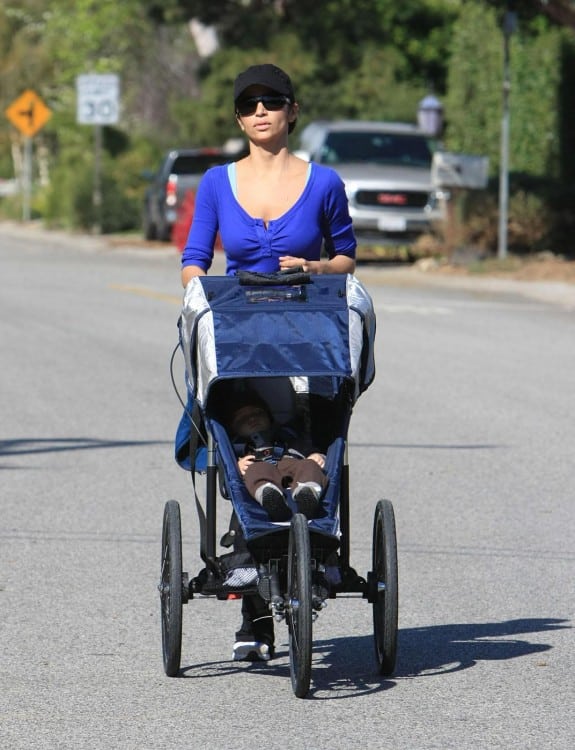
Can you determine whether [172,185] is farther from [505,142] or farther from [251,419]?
[251,419]

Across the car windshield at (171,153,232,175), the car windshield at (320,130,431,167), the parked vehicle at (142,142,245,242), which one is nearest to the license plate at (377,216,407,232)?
the car windshield at (320,130,431,167)

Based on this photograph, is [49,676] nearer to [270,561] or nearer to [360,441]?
[270,561]

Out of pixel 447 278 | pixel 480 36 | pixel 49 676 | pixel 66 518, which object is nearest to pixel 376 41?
pixel 480 36

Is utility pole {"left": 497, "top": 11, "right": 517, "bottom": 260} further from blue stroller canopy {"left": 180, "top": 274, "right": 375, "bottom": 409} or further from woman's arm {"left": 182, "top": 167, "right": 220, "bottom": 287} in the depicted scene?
blue stroller canopy {"left": 180, "top": 274, "right": 375, "bottom": 409}

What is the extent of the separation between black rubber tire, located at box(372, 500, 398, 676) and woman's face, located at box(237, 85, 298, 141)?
1293mm

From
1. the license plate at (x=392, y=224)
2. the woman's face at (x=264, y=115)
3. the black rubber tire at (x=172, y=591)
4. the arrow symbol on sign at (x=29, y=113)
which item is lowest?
the license plate at (x=392, y=224)

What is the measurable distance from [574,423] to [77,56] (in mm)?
46296

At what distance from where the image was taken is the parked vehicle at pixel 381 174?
28.4 m

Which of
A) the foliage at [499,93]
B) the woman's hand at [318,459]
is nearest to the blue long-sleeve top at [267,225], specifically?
the woman's hand at [318,459]

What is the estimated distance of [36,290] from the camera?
24516mm

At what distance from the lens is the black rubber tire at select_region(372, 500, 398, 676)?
19.2 feet

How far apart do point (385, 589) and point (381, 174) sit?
23.1 metres

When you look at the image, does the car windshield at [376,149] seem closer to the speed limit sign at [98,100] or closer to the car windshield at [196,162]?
the car windshield at [196,162]

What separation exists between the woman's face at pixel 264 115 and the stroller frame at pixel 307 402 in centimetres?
55
